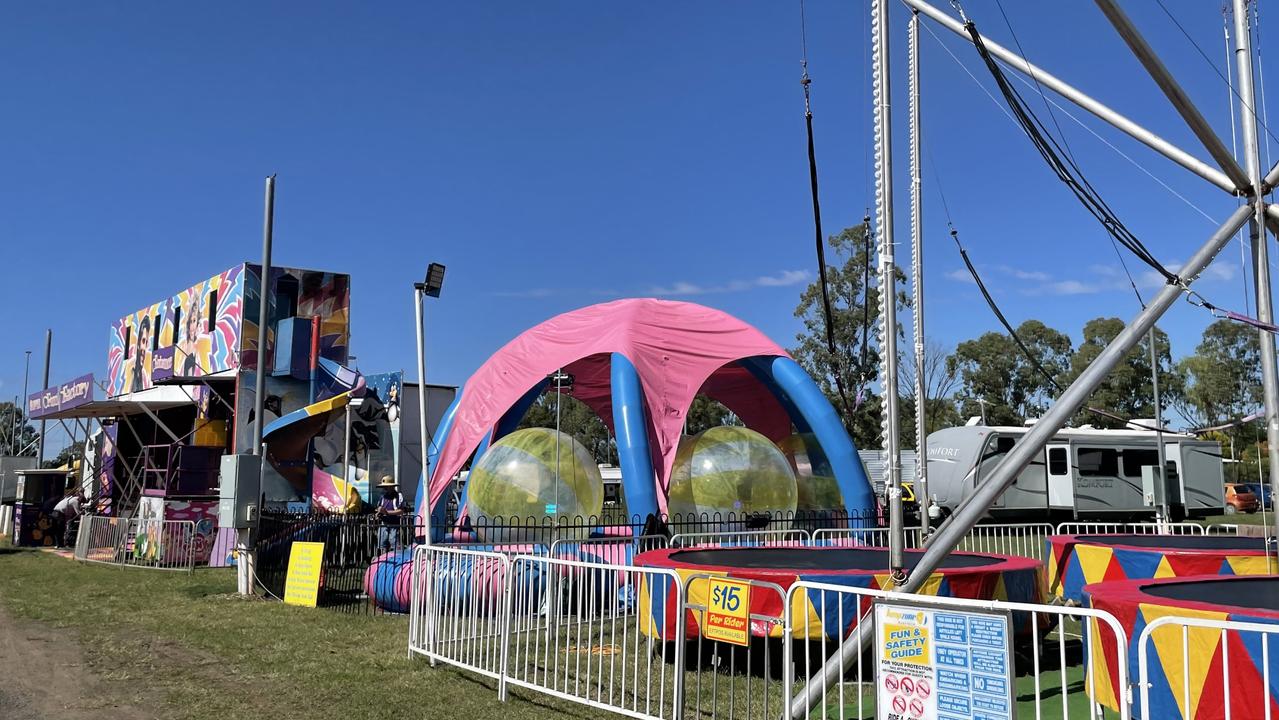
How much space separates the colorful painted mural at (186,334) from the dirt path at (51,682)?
1811cm

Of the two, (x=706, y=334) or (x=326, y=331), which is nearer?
(x=706, y=334)

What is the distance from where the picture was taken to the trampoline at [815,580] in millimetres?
7191

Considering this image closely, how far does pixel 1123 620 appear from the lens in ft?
17.3

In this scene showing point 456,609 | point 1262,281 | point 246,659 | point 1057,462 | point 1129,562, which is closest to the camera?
point 1262,281

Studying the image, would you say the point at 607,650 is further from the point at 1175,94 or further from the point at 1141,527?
the point at 1141,527

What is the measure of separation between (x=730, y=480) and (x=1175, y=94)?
999 cm

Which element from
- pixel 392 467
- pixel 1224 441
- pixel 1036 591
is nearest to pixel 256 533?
pixel 1036 591

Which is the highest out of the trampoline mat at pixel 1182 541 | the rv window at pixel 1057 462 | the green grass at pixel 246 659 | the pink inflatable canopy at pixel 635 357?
the pink inflatable canopy at pixel 635 357

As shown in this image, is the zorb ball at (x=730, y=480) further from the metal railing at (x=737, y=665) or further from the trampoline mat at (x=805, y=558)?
the metal railing at (x=737, y=665)

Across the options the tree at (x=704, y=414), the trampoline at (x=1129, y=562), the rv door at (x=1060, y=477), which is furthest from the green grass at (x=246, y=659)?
the tree at (x=704, y=414)

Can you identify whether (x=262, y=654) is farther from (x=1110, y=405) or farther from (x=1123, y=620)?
(x=1110, y=405)

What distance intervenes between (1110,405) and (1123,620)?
58.4 meters

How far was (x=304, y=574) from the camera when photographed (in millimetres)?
12523

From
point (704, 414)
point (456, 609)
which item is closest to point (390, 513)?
point (456, 609)
